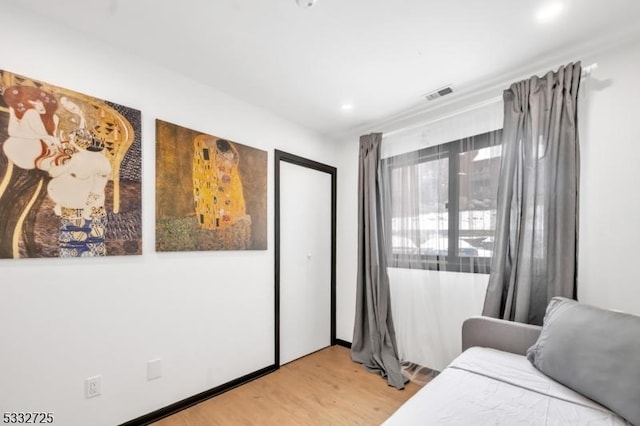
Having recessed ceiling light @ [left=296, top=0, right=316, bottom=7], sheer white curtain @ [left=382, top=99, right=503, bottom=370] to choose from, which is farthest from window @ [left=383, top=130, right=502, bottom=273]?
recessed ceiling light @ [left=296, top=0, right=316, bottom=7]

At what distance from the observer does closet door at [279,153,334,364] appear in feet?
9.34

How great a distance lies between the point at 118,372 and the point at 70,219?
→ 99cm

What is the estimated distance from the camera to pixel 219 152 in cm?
229

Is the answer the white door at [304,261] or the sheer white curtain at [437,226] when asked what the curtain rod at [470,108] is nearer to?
the sheer white curtain at [437,226]

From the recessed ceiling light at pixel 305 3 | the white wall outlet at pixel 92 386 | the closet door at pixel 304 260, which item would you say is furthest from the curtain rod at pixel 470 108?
the white wall outlet at pixel 92 386

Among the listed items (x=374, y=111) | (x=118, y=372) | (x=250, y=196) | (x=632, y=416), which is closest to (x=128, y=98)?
(x=250, y=196)

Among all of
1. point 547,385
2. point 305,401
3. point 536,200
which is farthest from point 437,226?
Answer: point 305,401

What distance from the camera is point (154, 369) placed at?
1.91 m

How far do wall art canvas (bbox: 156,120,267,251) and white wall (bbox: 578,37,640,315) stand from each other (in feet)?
7.87

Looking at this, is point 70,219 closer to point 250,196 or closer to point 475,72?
point 250,196

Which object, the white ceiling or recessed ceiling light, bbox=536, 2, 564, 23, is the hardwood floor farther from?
recessed ceiling light, bbox=536, 2, 564, 23

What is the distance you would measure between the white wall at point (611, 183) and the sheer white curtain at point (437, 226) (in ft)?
1.72

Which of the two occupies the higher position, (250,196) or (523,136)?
(523,136)

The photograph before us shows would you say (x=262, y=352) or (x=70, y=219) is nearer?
(x=70, y=219)
